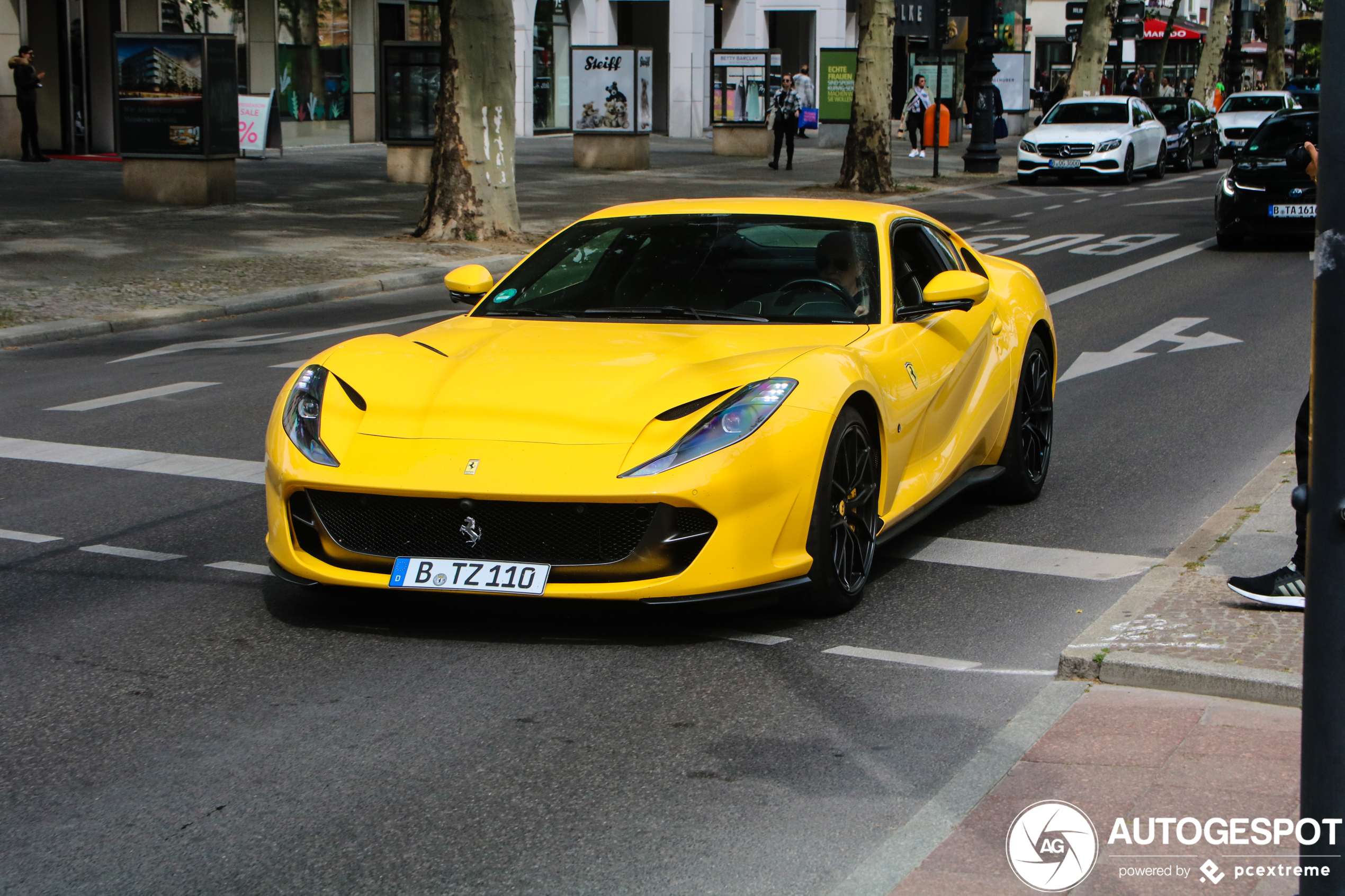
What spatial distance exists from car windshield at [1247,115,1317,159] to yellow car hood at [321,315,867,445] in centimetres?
1544

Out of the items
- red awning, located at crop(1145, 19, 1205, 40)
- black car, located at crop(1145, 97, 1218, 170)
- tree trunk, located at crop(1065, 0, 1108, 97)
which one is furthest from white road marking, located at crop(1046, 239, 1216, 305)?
red awning, located at crop(1145, 19, 1205, 40)

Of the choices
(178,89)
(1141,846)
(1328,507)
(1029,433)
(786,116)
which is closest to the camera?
(1328,507)

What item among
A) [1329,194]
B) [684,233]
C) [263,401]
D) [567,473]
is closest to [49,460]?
[263,401]

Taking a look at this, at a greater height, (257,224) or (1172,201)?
(1172,201)

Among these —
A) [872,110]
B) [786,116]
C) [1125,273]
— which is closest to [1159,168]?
[786,116]

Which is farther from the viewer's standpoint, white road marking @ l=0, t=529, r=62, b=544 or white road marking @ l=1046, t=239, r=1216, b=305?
white road marking @ l=1046, t=239, r=1216, b=305

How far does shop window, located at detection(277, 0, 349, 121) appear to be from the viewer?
36000 mm

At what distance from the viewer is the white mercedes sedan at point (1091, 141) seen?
3128cm

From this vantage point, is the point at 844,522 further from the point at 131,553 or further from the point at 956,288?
the point at 131,553

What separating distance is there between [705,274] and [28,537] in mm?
2846

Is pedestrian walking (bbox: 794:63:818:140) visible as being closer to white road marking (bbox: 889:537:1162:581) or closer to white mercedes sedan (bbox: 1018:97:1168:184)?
white mercedes sedan (bbox: 1018:97:1168:184)

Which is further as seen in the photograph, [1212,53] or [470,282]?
[1212,53]

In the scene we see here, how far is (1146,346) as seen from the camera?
12352 mm

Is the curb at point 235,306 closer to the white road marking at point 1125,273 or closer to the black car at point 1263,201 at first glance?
the white road marking at point 1125,273
